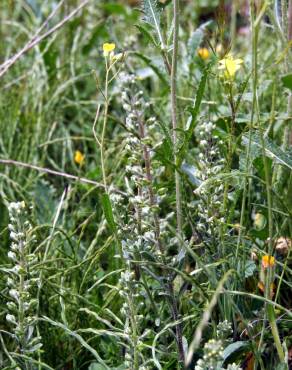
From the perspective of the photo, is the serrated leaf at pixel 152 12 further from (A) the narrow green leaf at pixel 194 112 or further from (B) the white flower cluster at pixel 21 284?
(B) the white flower cluster at pixel 21 284

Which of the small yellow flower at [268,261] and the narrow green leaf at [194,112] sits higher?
the narrow green leaf at [194,112]

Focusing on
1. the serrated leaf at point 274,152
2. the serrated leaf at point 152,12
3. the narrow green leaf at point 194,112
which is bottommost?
the serrated leaf at point 274,152

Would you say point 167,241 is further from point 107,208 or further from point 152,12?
point 152,12

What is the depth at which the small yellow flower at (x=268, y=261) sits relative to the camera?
1111mm

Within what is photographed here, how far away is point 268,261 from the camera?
1.11m

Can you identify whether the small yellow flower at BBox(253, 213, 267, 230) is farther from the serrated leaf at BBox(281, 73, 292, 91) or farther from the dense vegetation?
the serrated leaf at BBox(281, 73, 292, 91)

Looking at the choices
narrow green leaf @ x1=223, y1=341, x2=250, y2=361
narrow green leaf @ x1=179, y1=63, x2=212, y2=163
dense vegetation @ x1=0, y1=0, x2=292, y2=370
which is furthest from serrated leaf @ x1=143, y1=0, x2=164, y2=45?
narrow green leaf @ x1=223, y1=341, x2=250, y2=361

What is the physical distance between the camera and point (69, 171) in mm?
2014

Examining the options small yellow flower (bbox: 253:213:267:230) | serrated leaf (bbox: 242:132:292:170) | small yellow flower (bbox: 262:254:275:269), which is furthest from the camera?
small yellow flower (bbox: 253:213:267:230)

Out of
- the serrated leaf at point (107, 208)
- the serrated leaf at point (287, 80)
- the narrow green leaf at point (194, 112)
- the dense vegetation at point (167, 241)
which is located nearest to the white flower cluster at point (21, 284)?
the dense vegetation at point (167, 241)

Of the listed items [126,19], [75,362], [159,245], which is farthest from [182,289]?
[126,19]

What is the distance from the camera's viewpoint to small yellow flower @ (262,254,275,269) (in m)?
1.11

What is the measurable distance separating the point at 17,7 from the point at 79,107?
906 millimetres

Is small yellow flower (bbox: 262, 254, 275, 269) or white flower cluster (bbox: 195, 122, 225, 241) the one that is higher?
white flower cluster (bbox: 195, 122, 225, 241)
